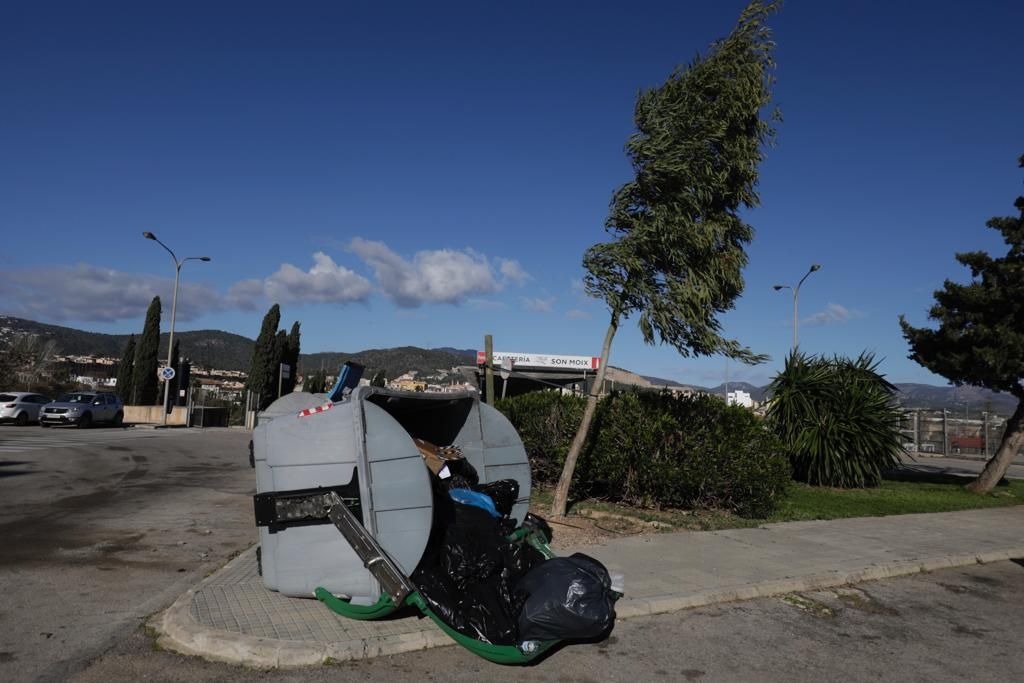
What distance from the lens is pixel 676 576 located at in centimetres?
708

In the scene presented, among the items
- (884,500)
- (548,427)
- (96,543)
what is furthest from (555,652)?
(884,500)

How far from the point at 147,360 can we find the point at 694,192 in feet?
163

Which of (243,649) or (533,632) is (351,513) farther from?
(533,632)

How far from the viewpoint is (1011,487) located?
16.9 meters

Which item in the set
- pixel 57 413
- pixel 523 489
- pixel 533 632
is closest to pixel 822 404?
pixel 523 489

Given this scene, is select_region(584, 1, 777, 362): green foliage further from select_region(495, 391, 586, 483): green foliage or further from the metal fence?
the metal fence

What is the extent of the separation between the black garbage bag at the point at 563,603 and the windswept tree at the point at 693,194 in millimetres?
4477

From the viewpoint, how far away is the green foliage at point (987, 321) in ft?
47.8

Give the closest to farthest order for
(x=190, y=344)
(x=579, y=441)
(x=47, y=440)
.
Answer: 1. (x=579, y=441)
2. (x=47, y=440)
3. (x=190, y=344)

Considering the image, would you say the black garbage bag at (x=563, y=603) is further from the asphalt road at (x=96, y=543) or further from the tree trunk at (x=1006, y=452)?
the tree trunk at (x=1006, y=452)

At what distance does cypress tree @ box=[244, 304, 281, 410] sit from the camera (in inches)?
2229

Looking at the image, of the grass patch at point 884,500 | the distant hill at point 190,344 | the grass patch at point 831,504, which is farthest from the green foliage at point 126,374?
the grass patch at point 884,500

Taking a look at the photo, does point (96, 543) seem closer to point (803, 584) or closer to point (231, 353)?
point (803, 584)

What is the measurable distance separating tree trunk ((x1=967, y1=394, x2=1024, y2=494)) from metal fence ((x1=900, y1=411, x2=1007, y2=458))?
1610 cm
